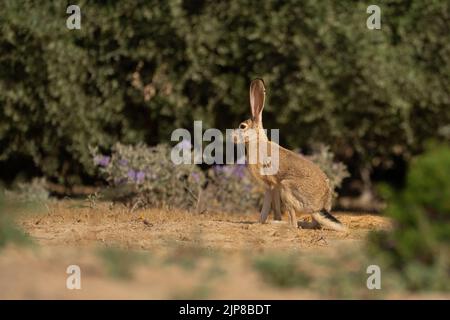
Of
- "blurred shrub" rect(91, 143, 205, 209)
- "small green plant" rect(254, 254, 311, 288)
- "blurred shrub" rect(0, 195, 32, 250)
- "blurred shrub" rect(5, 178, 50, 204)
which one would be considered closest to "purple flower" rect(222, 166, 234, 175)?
"blurred shrub" rect(91, 143, 205, 209)

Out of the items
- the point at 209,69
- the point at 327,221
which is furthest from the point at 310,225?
the point at 209,69

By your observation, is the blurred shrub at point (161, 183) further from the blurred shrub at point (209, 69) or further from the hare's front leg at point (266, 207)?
the hare's front leg at point (266, 207)

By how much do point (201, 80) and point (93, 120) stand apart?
190cm

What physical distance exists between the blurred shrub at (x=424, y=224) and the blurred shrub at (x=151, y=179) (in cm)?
664

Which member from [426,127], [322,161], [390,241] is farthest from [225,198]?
[390,241]

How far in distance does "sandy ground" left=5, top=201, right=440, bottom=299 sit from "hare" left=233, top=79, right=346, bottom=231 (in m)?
0.22

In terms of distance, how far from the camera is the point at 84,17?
15438 millimetres

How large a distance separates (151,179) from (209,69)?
2783 millimetres

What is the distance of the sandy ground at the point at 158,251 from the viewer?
21.5ft

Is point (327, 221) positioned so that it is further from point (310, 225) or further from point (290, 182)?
point (290, 182)

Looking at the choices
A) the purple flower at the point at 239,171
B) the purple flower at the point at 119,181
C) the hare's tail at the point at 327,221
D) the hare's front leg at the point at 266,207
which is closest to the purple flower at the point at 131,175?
the purple flower at the point at 119,181

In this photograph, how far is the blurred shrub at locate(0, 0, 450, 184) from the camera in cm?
1513
